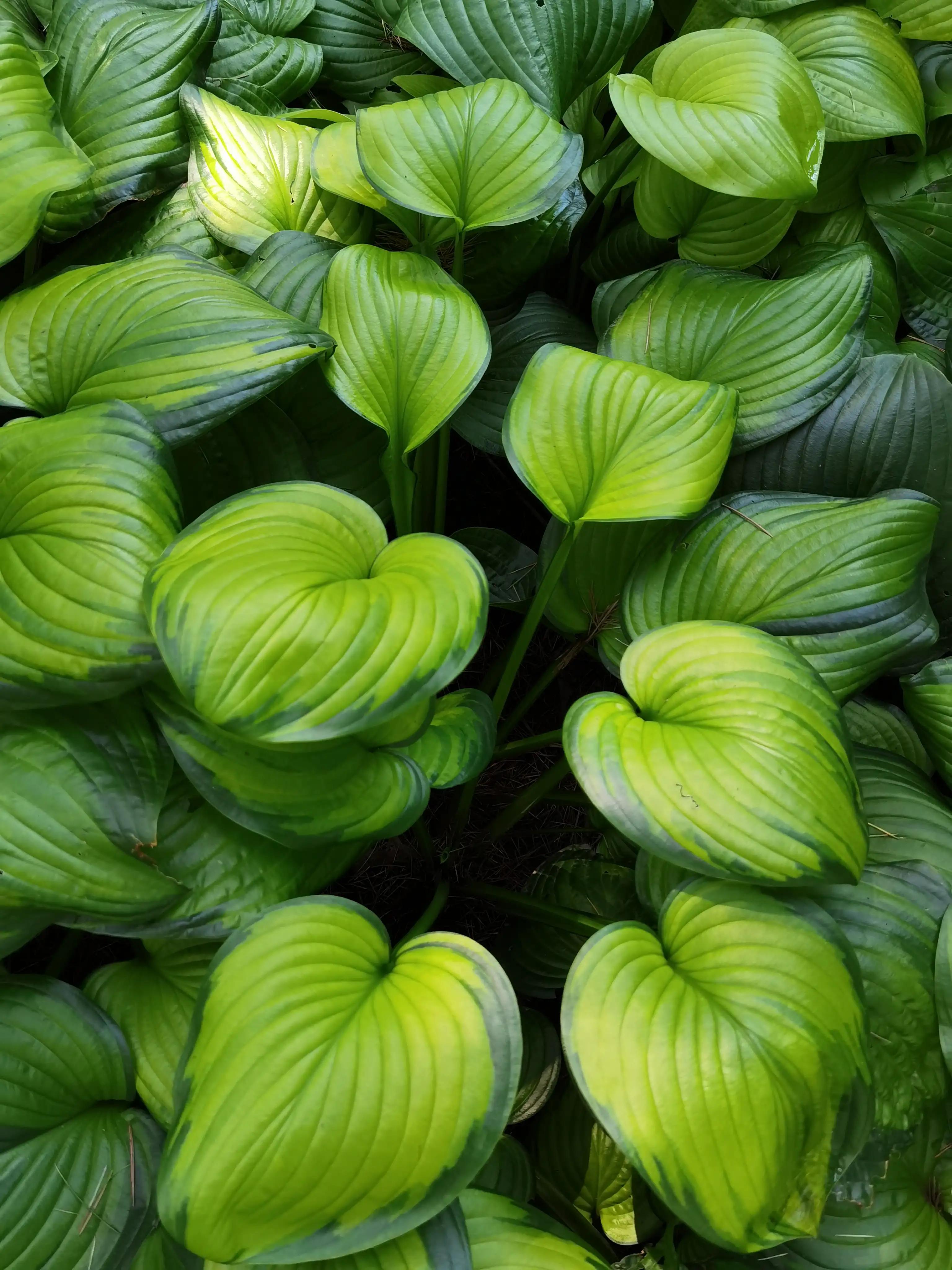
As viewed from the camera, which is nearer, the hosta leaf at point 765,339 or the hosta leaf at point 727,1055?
the hosta leaf at point 727,1055

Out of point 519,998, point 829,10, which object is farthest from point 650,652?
point 829,10

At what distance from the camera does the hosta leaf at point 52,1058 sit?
708mm

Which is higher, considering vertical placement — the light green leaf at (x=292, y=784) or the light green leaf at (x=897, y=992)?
the light green leaf at (x=292, y=784)

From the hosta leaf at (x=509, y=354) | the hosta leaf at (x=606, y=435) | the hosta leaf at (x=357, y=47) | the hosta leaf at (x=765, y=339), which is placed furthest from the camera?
the hosta leaf at (x=357, y=47)

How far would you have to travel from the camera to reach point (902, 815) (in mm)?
862

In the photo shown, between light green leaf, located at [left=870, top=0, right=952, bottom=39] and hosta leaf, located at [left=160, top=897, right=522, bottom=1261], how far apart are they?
122cm

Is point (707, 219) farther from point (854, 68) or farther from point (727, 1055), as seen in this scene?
point (727, 1055)

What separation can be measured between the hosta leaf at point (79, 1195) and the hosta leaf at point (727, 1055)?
1.25 ft

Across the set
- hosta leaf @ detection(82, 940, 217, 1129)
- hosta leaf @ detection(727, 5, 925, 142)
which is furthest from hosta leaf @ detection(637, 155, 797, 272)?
hosta leaf @ detection(82, 940, 217, 1129)

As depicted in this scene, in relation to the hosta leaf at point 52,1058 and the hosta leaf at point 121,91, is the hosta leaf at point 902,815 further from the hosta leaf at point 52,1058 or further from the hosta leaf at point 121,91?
Answer: the hosta leaf at point 121,91

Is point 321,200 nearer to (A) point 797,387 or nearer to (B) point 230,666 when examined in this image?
(A) point 797,387

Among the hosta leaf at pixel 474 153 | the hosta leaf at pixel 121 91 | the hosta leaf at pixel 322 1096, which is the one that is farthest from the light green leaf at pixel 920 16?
the hosta leaf at pixel 322 1096

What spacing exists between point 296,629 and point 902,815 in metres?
0.61

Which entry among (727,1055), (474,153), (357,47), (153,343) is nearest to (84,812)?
(153,343)
